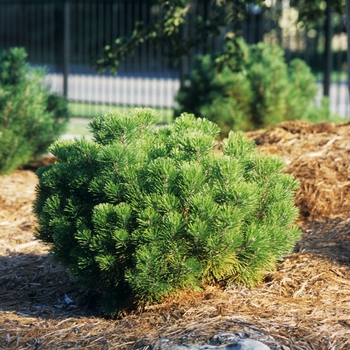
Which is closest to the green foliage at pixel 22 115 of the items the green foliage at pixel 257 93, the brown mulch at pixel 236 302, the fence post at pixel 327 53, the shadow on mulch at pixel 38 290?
the brown mulch at pixel 236 302

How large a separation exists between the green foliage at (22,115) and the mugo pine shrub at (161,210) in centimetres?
323

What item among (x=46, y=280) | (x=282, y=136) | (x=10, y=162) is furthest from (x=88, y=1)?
(x=46, y=280)

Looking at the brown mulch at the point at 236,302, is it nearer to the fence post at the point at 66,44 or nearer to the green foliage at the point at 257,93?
the green foliage at the point at 257,93

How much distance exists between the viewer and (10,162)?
7.20m

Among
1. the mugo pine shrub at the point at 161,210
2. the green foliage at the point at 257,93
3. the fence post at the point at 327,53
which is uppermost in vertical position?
the fence post at the point at 327,53

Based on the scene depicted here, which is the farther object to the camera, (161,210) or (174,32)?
(174,32)

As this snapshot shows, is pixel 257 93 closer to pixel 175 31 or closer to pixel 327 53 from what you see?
pixel 175 31

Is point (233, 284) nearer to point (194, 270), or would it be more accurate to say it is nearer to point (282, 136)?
point (194, 270)

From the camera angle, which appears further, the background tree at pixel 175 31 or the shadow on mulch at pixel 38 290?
the background tree at pixel 175 31

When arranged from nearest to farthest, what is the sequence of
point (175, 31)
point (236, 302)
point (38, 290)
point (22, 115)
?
point (236, 302), point (38, 290), point (175, 31), point (22, 115)

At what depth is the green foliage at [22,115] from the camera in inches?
279

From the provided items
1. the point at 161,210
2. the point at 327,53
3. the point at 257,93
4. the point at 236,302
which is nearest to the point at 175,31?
the point at 257,93

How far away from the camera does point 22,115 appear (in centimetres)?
720

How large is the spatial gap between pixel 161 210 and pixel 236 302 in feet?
2.08
